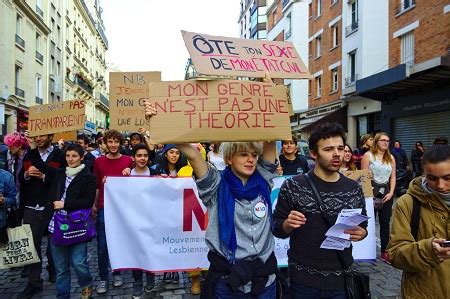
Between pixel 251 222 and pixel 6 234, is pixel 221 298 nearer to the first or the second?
pixel 251 222

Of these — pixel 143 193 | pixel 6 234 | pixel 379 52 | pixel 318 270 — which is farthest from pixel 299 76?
pixel 379 52

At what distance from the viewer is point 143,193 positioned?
4988 mm

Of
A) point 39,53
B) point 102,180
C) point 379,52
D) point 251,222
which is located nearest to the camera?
point 251,222

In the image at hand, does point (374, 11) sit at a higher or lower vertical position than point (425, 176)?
higher

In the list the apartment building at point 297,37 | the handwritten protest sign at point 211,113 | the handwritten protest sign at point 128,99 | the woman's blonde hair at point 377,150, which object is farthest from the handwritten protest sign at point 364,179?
the apartment building at point 297,37

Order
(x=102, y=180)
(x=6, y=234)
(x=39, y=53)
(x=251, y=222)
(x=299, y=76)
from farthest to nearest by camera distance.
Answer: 1. (x=39, y=53)
2. (x=102, y=180)
3. (x=6, y=234)
4. (x=299, y=76)
5. (x=251, y=222)

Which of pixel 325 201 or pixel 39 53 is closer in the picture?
pixel 325 201

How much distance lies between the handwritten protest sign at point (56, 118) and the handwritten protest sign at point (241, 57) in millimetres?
2895

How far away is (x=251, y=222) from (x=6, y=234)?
3.24 m

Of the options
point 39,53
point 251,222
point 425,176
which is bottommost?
point 251,222

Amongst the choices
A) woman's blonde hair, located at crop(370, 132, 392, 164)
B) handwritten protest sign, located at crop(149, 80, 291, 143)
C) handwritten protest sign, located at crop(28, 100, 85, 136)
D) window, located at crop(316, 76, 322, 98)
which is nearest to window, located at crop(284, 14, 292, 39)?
window, located at crop(316, 76, 322, 98)

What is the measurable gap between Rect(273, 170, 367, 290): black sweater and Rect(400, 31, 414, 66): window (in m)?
18.9

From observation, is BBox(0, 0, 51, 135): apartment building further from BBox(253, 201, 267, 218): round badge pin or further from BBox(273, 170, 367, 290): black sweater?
BBox(273, 170, 367, 290): black sweater

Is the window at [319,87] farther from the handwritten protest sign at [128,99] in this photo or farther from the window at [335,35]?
the handwritten protest sign at [128,99]
